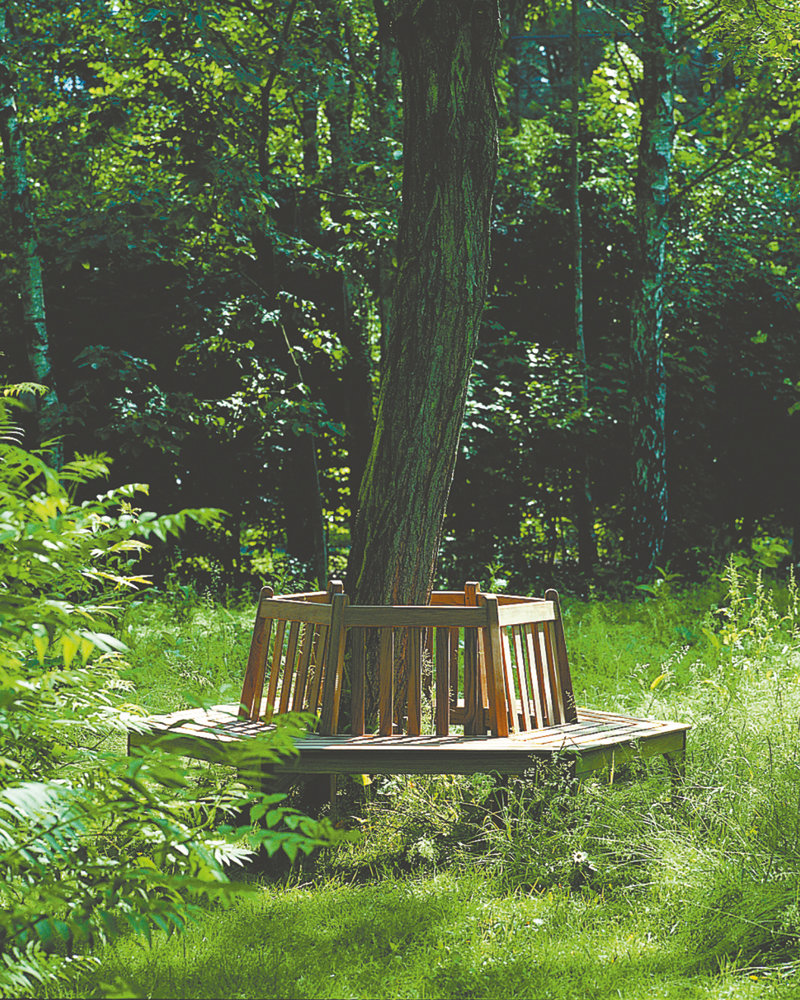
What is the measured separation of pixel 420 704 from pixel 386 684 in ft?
→ 0.66

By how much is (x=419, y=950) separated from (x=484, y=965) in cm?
27

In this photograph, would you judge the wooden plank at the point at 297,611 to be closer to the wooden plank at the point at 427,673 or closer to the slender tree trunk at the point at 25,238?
the wooden plank at the point at 427,673

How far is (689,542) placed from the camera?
13.4m

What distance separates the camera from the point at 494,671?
484cm

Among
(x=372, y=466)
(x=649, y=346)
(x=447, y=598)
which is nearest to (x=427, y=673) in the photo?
(x=447, y=598)

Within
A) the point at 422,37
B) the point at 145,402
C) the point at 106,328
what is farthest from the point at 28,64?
the point at 422,37

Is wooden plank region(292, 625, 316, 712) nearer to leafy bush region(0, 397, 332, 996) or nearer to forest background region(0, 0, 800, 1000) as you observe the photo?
forest background region(0, 0, 800, 1000)

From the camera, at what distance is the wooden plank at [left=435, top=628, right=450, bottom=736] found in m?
4.89

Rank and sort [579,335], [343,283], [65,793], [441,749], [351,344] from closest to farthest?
[65,793], [441,749], [343,283], [351,344], [579,335]

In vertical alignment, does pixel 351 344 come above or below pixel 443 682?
above

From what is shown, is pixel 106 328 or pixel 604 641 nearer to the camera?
pixel 604 641

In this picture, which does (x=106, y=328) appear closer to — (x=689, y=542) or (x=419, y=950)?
(x=689, y=542)

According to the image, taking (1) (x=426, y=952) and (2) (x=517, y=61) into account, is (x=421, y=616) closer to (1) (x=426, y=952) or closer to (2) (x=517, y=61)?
(1) (x=426, y=952)

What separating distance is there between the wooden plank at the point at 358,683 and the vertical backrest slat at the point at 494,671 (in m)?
0.60
